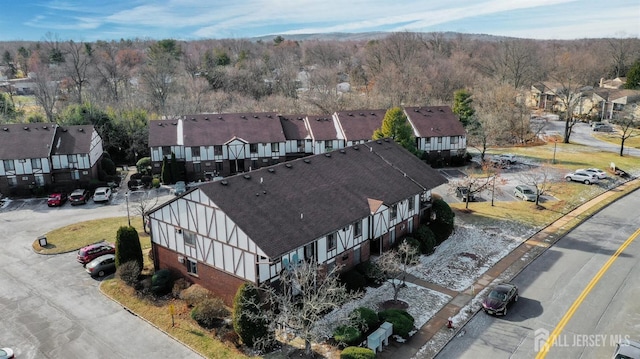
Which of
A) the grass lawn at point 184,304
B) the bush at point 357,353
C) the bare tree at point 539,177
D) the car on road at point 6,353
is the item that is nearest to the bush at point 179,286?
the grass lawn at point 184,304

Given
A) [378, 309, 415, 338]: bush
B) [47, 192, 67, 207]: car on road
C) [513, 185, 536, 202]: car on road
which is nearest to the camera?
[378, 309, 415, 338]: bush

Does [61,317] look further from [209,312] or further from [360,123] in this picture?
[360,123]

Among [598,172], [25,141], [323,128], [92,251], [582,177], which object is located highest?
[323,128]

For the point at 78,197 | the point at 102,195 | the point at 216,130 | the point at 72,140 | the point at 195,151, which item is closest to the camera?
the point at 78,197

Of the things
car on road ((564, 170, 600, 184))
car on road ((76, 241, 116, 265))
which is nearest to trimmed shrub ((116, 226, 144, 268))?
car on road ((76, 241, 116, 265))

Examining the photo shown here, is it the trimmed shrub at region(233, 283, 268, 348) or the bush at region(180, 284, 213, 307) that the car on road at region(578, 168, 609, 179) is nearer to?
the trimmed shrub at region(233, 283, 268, 348)

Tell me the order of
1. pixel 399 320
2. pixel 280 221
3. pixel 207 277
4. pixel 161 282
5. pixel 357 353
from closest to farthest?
pixel 357 353
pixel 399 320
pixel 280 221
pixel 207 277
pixel 161 282

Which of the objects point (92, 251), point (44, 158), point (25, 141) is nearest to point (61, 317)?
point (92, 251)
